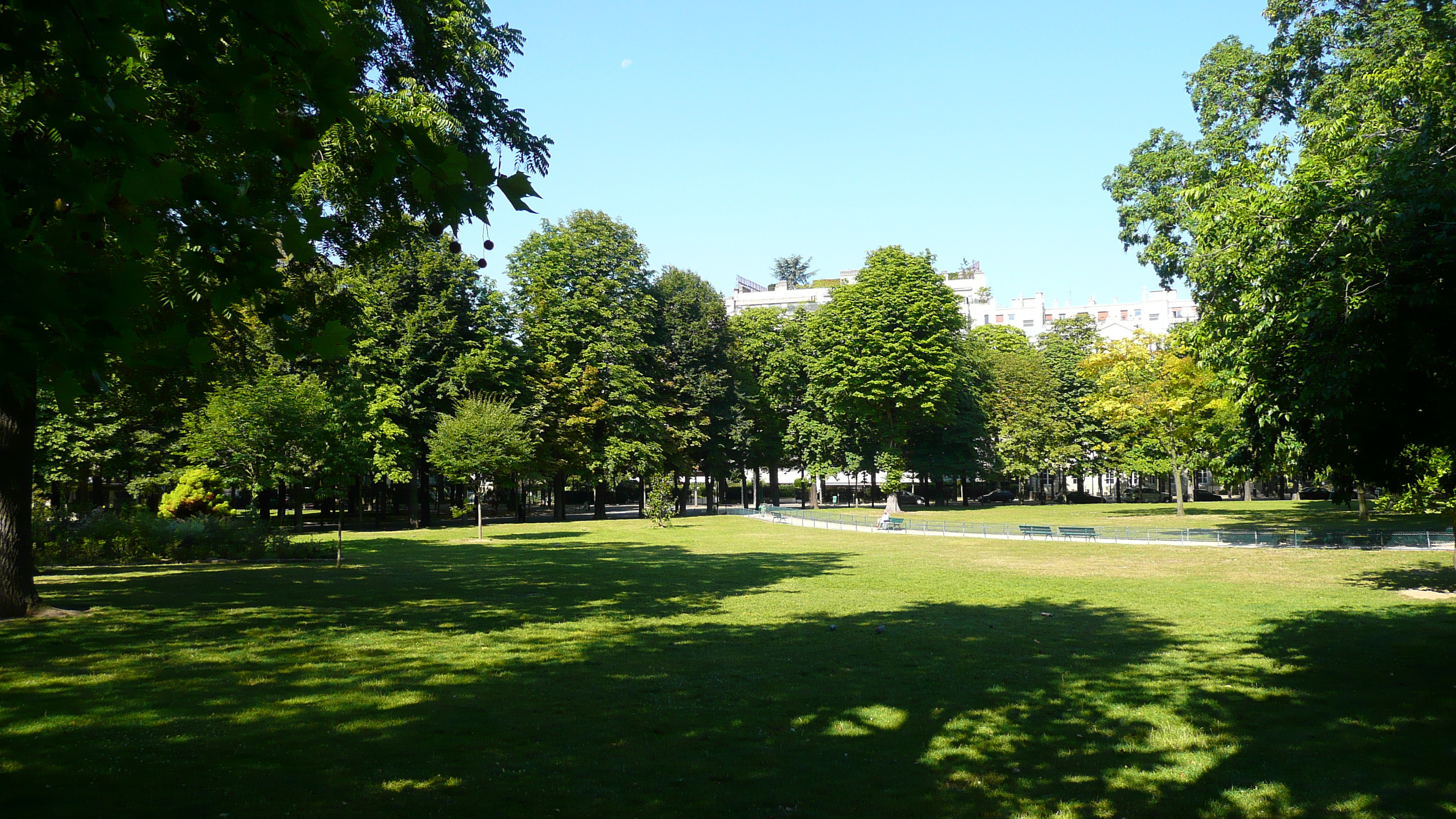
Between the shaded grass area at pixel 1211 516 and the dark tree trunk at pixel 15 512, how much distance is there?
34.8 metres

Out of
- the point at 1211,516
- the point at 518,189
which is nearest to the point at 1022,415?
the point at 1211,516

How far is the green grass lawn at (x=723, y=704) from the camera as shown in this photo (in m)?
5.97

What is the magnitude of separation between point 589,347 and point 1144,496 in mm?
53248

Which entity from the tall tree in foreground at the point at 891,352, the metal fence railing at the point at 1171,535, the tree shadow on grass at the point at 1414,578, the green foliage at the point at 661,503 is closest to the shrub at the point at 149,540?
the green foliage at the point at 661,503

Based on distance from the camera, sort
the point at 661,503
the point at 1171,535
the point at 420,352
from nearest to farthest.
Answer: the point at 1171,535 → the point at 420,352 → the point at 661,503

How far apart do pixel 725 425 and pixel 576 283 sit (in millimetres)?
14349

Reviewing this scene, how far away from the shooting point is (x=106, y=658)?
32.8ft

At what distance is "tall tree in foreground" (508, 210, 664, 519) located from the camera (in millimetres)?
51406

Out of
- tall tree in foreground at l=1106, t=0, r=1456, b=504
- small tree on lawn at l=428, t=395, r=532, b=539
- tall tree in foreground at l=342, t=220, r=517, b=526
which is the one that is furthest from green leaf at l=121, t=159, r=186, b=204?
tall tree in foreground at l=342, t=220, r=517, b=526

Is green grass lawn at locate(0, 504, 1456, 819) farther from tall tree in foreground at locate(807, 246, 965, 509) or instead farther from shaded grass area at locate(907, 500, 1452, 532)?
tall tree in foreground at locate(807, 246, 965, 509)

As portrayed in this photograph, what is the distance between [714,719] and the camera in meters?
8.05

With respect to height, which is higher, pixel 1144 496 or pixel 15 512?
pixel 15 512

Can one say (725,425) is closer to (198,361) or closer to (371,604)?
(371,604)

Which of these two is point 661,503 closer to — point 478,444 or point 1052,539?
point 478,444
